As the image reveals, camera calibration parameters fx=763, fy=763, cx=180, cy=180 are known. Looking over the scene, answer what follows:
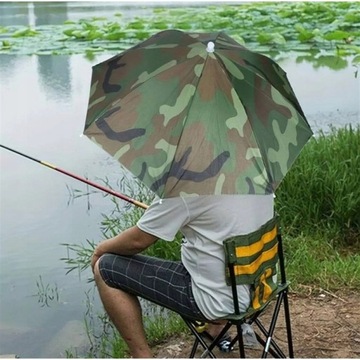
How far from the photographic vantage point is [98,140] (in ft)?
6.37

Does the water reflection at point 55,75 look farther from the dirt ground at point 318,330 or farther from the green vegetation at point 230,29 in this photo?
the dirt ground at point 318,330

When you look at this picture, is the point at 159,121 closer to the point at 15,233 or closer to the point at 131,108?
the point at 131,108

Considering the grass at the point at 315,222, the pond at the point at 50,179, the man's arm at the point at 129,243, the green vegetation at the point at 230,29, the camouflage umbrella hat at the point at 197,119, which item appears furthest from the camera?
the green vegetation at the point at 230,29

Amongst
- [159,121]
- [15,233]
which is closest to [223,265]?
[159,121]

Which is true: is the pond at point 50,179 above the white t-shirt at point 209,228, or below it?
below

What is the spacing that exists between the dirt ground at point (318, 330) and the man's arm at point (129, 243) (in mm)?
658

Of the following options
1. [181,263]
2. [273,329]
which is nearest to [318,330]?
[273,329]

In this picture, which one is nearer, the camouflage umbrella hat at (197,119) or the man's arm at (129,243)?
the camouflage umbrella hat at (197,119)

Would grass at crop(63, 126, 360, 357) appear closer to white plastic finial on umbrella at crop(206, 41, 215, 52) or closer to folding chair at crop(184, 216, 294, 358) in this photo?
folding chair at crop(184, 216, 294, 358)

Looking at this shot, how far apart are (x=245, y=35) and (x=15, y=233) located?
5207 mm

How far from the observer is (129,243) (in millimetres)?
2049

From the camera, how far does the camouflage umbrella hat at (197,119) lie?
1845 mm

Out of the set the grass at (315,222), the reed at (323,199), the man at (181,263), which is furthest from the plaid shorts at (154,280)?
the reed at (323,199)

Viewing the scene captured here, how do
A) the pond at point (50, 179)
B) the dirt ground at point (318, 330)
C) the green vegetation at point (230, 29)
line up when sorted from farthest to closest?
the green vegetation at point (230, 29) < the pond at point (50, 179) < the dirt ground at point (318, 330)
